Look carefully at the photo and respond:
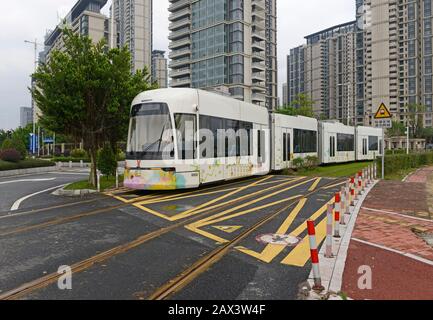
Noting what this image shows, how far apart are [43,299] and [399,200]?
1141 cm

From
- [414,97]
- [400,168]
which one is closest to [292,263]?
[400,168]

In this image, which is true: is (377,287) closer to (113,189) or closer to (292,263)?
(292,263)

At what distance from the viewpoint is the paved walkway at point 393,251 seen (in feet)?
15.6

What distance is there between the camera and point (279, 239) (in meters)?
7.20

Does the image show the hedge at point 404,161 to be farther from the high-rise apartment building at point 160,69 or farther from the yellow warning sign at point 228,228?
the high-rise apartment building at point 160,69

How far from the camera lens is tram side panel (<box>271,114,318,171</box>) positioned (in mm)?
21391

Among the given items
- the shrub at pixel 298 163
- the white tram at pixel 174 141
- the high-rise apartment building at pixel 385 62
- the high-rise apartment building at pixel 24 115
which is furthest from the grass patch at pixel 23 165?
the high-rise apartment building at pixel 24 115

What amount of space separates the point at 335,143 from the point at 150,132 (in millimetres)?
20507

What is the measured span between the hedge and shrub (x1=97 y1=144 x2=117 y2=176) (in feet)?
48.4

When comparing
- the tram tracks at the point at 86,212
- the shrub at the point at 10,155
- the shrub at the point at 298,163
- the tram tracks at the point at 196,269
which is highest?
the shrub at the point at 10,155

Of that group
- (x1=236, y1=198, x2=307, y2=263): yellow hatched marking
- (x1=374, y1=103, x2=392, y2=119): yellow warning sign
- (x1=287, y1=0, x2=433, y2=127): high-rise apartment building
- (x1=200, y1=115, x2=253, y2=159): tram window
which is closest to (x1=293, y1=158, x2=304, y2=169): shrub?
(x1=200, y1=115, x2=253, y2=159): tram window

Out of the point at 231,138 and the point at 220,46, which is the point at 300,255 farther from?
the point at 220,46

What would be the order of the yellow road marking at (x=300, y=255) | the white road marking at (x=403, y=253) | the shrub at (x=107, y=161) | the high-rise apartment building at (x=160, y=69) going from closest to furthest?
the yellow road marking at (x=300, y=255), the white road marking at (x=403, y=253), the shrub at (x=107, y=161), the high-rise apartment building at (x=160, y=69)

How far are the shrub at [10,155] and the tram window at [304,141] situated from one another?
2227cm
